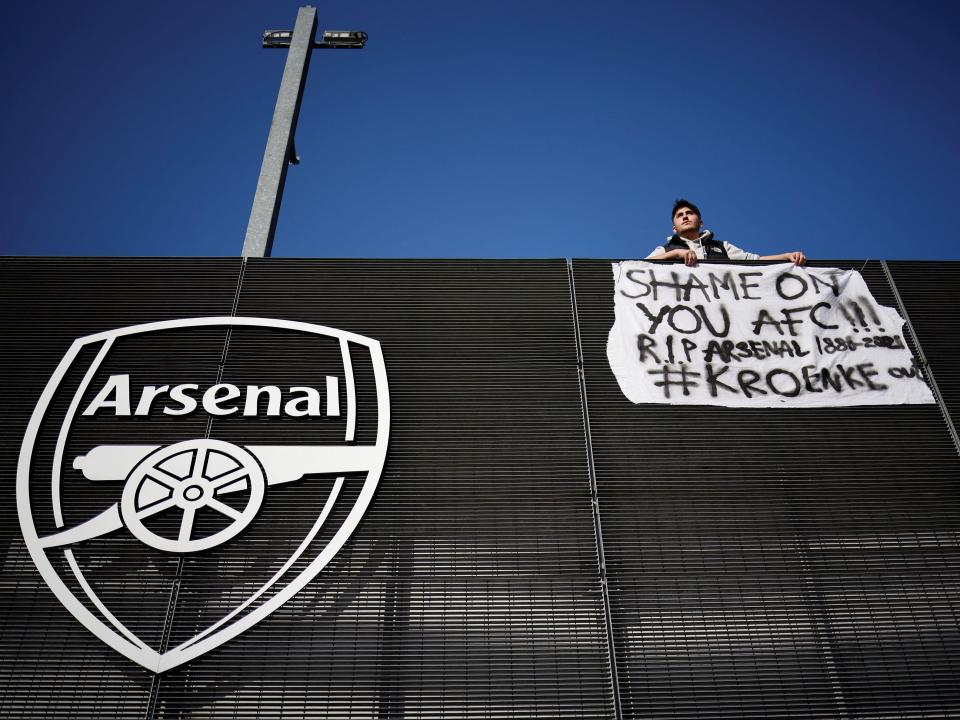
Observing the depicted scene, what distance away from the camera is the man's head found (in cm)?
585

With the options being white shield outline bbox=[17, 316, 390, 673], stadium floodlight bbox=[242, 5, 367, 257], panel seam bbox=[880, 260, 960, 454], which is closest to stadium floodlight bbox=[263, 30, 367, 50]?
stadium floodlight bbox=[242, 5, 367, 257]

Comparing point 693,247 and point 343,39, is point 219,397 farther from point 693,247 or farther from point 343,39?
point 343,39

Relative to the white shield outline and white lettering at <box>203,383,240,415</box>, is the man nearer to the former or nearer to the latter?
the white shield outline

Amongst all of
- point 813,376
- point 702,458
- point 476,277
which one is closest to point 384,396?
point 476,277

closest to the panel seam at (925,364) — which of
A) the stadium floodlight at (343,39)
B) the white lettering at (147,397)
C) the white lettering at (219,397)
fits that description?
the white lettering at (219,397)

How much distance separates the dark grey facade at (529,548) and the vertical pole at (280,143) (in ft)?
2.91

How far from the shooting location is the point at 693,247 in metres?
5.70

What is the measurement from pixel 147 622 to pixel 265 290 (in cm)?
240

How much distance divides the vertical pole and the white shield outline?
4.41ft

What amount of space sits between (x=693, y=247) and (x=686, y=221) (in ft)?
1.00

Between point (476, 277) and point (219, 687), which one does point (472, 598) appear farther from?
point (476, 277)

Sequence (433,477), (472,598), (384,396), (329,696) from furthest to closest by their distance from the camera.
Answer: (384,396), (433,477), (472,598), (329,696)

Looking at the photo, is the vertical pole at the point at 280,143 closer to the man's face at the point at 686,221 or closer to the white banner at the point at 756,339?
the white banner at the point at 756,339

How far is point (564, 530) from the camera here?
4094mm
